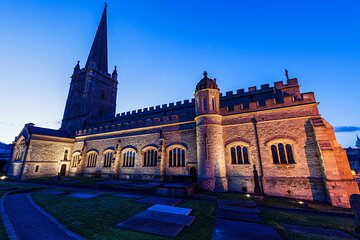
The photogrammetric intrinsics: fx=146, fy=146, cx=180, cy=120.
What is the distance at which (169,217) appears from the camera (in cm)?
602

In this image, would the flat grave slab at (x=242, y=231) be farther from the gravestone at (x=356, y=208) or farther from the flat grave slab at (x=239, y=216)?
the gravestone at (x=356, y=208)

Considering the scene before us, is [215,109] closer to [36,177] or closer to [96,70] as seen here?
[36,177]

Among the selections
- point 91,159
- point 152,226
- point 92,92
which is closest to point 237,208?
point 152,226

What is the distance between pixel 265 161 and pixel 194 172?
262 inches

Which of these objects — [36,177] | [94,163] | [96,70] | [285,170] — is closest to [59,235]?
[285,170]

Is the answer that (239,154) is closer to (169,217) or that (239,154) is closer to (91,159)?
(169,217)

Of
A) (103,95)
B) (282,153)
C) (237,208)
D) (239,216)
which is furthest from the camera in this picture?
(103,95)

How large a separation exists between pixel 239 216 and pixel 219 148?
7293 mm

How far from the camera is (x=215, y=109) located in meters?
14.5

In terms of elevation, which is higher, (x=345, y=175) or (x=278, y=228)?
(x=345, y=175)

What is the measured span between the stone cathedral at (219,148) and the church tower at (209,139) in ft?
0.27

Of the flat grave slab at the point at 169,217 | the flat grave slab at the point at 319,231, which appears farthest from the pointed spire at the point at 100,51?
the flat grave slab at the point at 319,231

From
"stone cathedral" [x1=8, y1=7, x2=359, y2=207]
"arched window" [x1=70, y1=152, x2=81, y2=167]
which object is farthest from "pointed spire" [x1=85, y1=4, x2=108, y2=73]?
"arched window" [x1=70, y1=152, x2=81, y2=167]

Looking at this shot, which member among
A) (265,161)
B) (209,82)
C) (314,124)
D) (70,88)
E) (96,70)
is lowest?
(265,161)
